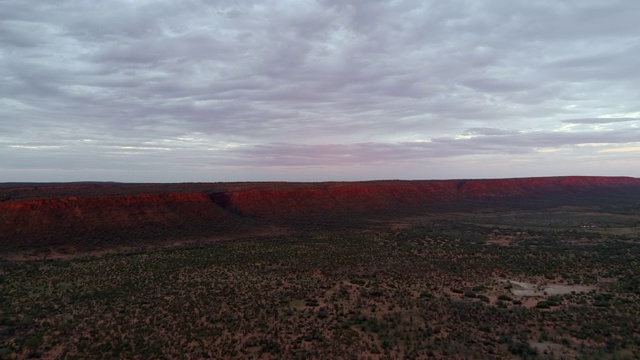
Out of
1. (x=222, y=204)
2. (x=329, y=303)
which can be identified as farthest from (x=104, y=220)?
(x=329, y=303)

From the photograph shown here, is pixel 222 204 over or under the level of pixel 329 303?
over

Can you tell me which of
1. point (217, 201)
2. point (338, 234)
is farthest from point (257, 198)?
point (338, 234)

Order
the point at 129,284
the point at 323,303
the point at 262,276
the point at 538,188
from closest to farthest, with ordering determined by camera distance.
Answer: the point at 323,303, the point at 129,284, the point at 262,276, the point at 538,188

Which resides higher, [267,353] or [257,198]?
[257,198]

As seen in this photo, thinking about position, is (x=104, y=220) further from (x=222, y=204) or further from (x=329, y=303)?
(x=329, y=303)

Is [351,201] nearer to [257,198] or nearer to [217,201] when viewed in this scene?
[257,198]

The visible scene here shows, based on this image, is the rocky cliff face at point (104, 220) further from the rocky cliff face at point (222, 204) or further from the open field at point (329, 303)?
the open field at point (329, 303)

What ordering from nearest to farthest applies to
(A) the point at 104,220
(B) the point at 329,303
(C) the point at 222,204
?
(B) the point at 329,303, (A) the point at 104,220, (C) the point at 222,204
